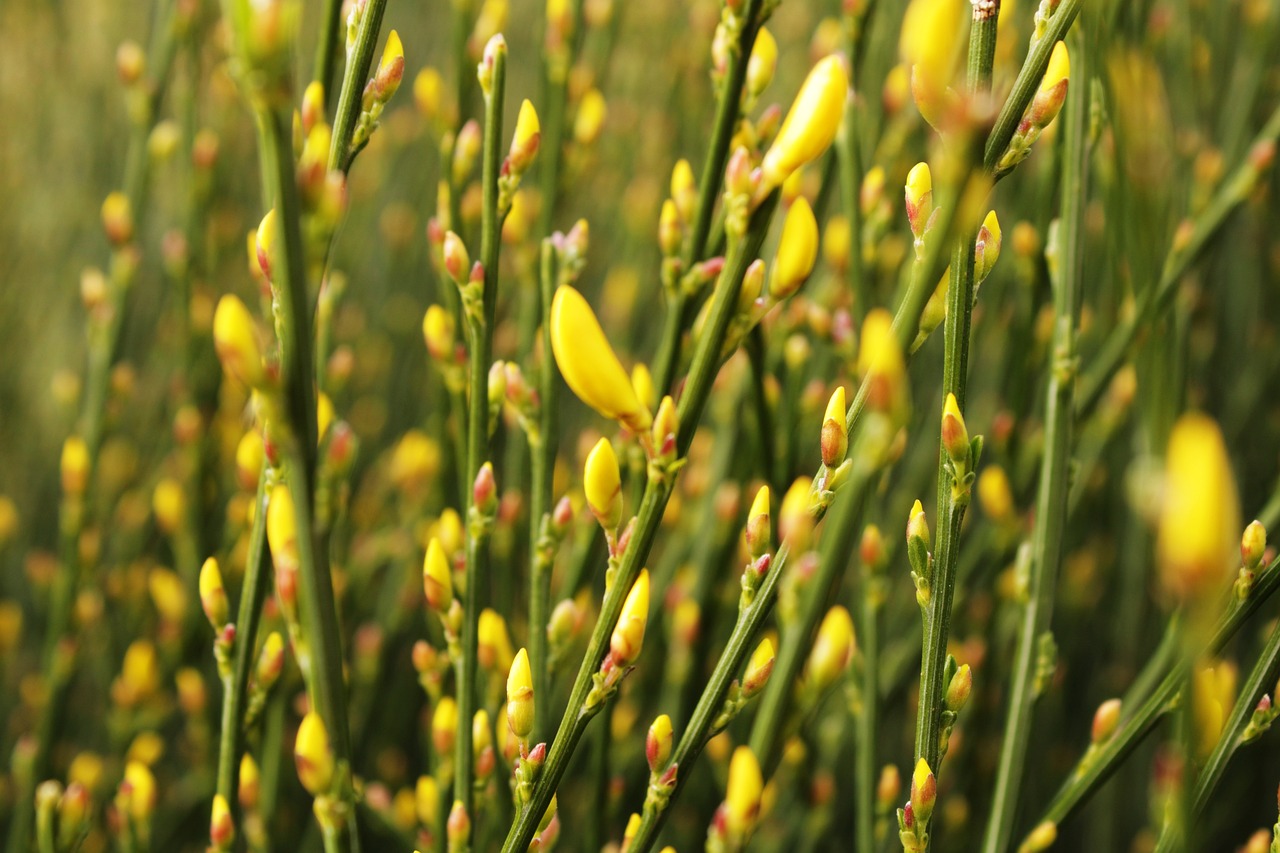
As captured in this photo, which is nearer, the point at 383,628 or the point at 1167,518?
the point at 1167,518

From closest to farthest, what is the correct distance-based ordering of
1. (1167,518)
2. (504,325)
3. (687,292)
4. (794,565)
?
(1167,518) < (794,565) < (687,292) < (504,325)

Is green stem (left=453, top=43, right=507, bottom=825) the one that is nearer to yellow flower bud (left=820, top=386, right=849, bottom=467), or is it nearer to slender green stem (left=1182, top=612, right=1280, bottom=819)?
yellow flower bud (left=820, top=386, right=849, bottom=467)

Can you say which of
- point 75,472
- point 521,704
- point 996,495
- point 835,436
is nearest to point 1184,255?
point 996,495

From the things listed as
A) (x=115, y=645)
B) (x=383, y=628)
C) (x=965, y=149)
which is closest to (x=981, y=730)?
(x=383, y=628)

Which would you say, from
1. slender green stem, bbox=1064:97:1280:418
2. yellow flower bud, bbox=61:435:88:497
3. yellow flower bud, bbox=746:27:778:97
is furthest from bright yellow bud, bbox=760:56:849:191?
yellow flower bud, bbox=61:435:88:497

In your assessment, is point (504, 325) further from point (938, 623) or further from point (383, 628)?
point (938, 623)

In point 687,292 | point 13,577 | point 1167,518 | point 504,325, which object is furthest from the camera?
point 13,577
